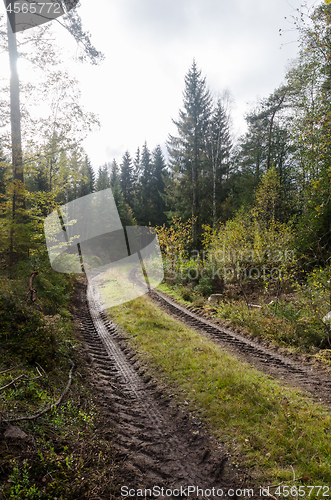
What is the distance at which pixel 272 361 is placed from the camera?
6.31m

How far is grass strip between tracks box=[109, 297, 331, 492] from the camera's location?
304cm

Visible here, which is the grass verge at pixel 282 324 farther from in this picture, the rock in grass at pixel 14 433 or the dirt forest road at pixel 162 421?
the rock in grass at pixel 14 433

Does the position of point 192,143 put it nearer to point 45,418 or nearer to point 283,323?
point 283,323

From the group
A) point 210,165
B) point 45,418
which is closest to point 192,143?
point 210,165

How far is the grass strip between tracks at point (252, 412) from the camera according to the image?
3035 mm

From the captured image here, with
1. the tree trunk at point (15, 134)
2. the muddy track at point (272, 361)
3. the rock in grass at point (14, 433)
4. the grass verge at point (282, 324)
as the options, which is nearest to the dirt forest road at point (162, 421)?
the muddy track at point (272, 361)

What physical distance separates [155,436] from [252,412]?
5.56 feet

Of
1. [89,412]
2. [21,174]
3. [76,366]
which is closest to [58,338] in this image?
[76,366]

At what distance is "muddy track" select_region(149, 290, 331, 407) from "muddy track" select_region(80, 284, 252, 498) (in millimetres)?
2615

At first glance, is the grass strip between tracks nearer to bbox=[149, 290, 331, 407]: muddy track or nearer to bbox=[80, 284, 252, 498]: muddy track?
bbox=[80, 284, 252, 498]: muddy track

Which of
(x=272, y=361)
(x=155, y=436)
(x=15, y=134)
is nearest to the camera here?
(x=155, y=436)

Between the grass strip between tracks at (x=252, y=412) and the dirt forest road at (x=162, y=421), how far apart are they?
0.98 ft

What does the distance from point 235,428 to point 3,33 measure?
13556mm

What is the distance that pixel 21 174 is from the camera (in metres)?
8.50
